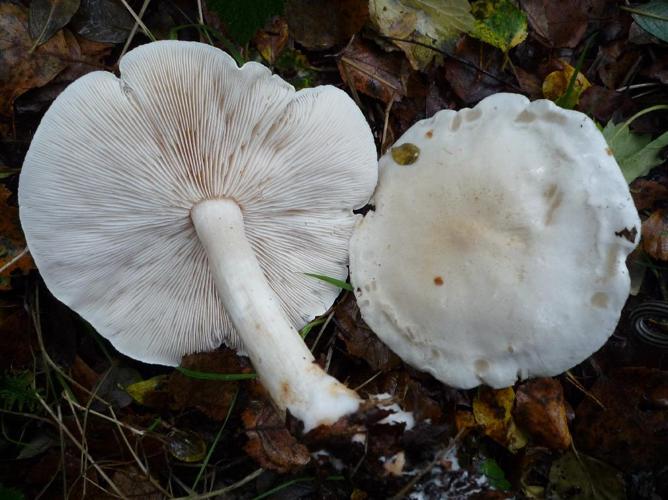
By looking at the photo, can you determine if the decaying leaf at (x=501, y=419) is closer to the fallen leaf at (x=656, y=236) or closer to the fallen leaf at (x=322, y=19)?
Result: the fallen leaf at (x=656, y=236)

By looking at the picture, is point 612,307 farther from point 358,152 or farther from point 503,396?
point 358,152

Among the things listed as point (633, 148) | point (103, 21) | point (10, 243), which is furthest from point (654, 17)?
point (10, 243)

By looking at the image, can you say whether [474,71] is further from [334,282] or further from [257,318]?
[257,318]

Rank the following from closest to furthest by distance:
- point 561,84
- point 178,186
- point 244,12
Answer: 1. point 178,186
2. point 244,12
3. point 561,84

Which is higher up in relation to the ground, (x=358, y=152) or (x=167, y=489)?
(x=358, y=152)

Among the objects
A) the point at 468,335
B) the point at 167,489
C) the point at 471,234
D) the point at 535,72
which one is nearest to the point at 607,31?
the point at 535,72

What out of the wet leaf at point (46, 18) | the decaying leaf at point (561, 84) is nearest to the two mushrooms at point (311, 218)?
the decaying leaf at point (561, 84)

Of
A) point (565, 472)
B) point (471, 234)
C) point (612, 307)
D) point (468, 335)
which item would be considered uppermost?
point (471, 234)
